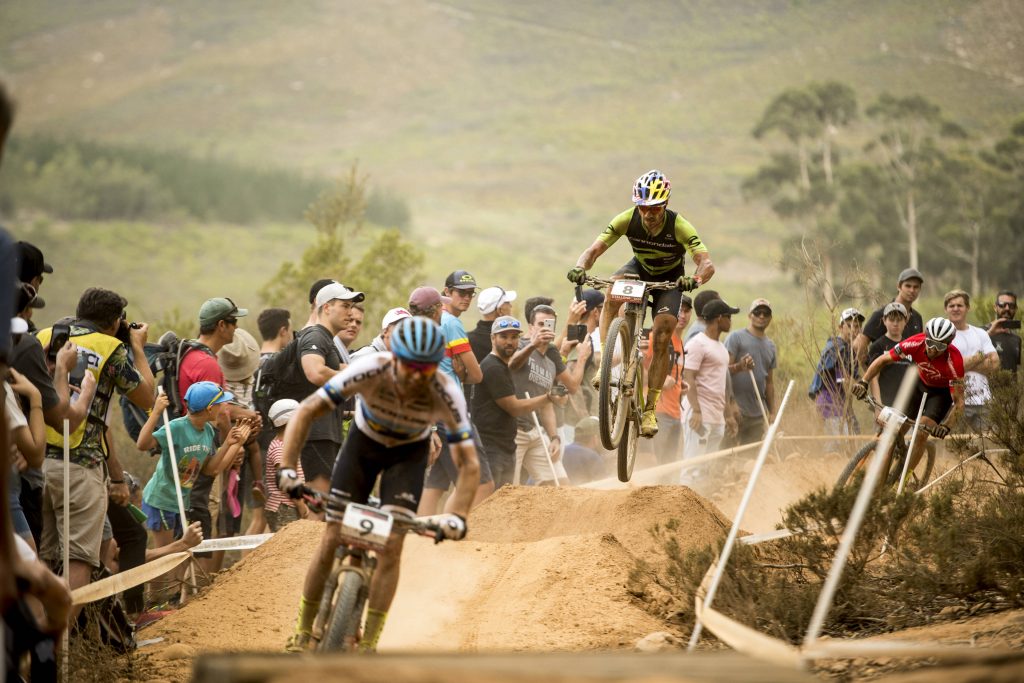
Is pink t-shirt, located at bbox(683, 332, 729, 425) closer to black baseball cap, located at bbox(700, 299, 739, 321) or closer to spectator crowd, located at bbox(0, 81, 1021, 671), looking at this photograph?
spectator crowd, located at bbox(0, 81, 1021, 671)

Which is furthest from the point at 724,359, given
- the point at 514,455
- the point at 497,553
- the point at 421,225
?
the point at 421,225

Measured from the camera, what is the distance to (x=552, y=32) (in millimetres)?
120312

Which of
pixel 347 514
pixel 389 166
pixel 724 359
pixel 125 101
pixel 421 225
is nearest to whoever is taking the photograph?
pixel 347 514

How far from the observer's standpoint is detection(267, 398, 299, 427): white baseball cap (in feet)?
31.3

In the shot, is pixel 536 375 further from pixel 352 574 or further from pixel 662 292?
pixel 352 574

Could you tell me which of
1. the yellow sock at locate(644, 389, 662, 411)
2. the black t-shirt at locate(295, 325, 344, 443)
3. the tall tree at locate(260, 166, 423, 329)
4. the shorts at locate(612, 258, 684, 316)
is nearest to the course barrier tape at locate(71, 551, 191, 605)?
the black t-shirt at locate(295, 325, 344, 443)

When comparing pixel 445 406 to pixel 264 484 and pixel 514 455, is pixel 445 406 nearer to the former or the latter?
pixel 264 484

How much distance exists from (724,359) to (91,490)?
796 cm

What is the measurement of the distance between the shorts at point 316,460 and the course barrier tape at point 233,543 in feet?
2.29

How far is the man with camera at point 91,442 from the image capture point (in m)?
7.37

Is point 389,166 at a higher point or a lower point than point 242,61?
lower

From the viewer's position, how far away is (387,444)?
6.92 meters

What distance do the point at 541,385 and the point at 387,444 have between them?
4640 mm

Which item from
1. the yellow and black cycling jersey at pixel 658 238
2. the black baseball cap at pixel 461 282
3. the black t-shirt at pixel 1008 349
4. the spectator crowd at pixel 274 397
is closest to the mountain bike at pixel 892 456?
the spectator crowd at pixel 274 397
